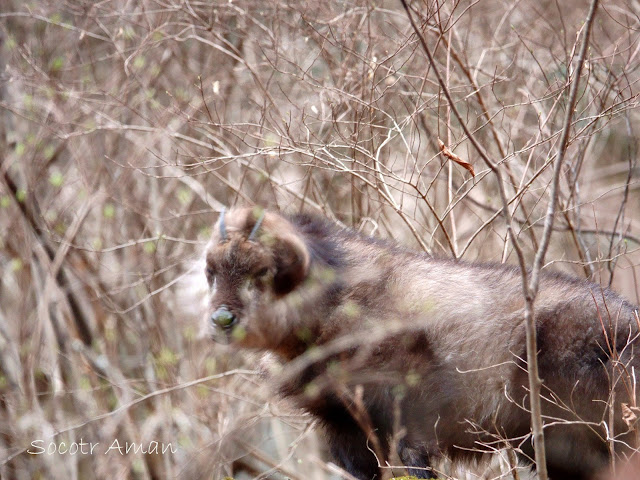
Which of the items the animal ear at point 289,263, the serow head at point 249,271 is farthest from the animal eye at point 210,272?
the animal ear at point 289,263

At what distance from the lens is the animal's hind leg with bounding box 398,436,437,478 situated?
4293 millimetres

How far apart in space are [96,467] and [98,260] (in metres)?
1.84

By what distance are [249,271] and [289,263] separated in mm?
213

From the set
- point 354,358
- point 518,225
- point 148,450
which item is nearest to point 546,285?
point 354,358

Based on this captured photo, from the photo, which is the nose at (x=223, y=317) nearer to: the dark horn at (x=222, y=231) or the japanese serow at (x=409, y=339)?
the japanese serow at (x=409, y=339)

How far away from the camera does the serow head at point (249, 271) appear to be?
13.4ft

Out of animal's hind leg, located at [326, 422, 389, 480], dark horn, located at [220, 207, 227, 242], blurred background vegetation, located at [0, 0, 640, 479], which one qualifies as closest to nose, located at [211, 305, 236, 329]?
dark horn, located at [220, 207, 227, 242]

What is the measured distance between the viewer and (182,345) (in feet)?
24.4

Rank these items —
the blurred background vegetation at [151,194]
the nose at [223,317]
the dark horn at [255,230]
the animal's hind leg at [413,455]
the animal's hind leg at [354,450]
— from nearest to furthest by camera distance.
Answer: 1. the nose at [223,317]
2. the dark horn at [255,230]
3. the animal's hind leg at [413,455]
4. the animal's hind leg at [354,450]
5. the blurred background vegetation at [151,194]

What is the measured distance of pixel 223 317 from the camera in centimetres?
401

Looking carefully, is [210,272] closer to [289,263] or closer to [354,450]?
[289,263]

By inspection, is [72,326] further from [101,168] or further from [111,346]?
[101,168]

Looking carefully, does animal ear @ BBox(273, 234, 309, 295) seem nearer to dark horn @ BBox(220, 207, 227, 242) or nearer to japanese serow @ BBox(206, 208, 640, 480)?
japanese serow @ BBox(206, 208, 640, 480)

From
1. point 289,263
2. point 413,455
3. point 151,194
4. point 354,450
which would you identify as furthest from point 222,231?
point 151,194
